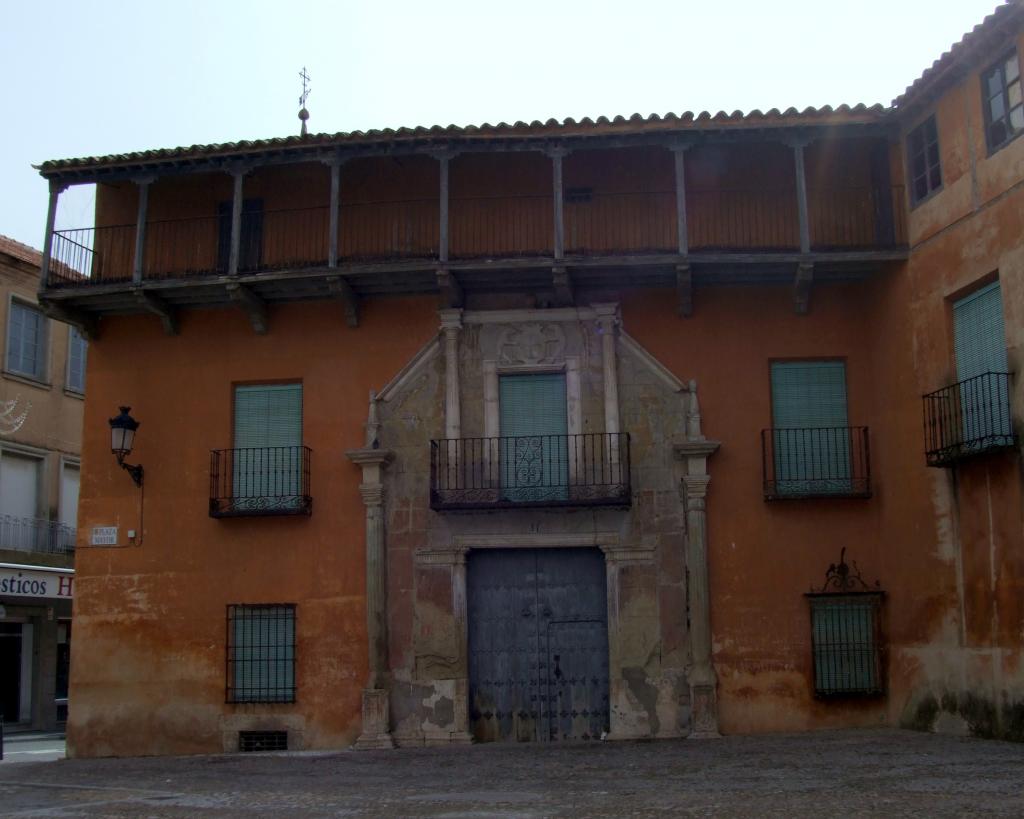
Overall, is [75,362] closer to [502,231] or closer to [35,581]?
[35,581]

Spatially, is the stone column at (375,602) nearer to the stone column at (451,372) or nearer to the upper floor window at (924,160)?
the stone column at (451,372)

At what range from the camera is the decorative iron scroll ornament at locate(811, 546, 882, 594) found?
52.8 feet

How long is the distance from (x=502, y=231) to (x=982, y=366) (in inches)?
258

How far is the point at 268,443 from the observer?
17.4 meters

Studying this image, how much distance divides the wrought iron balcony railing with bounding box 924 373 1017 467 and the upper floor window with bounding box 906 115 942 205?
103 inches

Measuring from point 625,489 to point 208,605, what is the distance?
5844mm

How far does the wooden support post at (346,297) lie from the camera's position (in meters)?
16.7

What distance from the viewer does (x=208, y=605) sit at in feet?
55.9

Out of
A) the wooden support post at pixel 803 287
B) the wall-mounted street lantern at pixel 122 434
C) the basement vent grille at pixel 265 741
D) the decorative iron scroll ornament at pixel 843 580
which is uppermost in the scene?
the wooden support post at pixel 803 287

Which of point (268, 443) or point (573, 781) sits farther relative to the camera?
point (268, 443)

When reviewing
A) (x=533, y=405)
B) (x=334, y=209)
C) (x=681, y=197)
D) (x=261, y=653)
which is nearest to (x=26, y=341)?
(x=334, y=209)

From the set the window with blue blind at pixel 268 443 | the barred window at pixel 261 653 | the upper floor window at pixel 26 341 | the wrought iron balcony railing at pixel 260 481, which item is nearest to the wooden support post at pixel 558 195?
the window with blue blind at pixel 268 443

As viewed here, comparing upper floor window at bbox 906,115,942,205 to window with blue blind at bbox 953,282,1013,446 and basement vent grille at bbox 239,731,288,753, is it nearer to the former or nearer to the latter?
window with blue blind at bbox 953,282,1013,446

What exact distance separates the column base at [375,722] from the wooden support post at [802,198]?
783 centimetres
